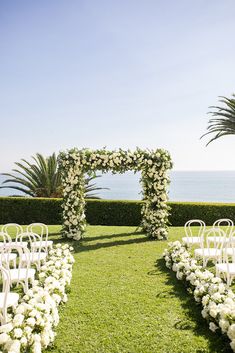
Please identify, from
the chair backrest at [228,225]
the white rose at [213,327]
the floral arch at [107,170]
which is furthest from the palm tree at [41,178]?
the white rose at [213,327]

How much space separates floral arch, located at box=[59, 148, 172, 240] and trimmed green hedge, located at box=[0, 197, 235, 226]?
3255 millimetres

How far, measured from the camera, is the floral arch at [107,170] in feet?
36.8

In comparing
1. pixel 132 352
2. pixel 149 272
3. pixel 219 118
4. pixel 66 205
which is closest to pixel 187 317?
pixel 132 352

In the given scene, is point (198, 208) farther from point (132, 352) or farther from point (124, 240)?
point (132, 352)

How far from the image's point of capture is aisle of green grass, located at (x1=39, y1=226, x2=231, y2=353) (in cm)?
404

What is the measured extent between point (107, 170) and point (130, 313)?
22.8ft

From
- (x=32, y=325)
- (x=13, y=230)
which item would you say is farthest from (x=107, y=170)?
(x=32, y=325)

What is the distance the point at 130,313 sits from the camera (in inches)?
196

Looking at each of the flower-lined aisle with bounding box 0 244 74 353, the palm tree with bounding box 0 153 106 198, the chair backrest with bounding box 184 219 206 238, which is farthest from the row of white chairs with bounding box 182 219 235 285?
the palm tree with bounding box 0 153 106 198

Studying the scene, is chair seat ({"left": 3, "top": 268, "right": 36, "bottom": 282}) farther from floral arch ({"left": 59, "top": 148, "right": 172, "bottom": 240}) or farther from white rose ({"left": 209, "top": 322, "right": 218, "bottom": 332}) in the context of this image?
floral arch ({"left": 59, "top": 148, "right": 172, "bottom": 240})

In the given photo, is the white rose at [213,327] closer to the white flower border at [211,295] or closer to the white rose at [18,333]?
the white flower border at [211,295]

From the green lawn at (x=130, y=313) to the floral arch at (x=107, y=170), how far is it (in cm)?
284

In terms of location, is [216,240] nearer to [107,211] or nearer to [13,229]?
[107,211]

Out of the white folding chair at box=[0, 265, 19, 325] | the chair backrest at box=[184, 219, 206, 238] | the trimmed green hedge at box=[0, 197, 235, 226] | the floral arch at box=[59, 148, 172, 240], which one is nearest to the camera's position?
the white folding chair at box=[0, 265, 19, 325]
